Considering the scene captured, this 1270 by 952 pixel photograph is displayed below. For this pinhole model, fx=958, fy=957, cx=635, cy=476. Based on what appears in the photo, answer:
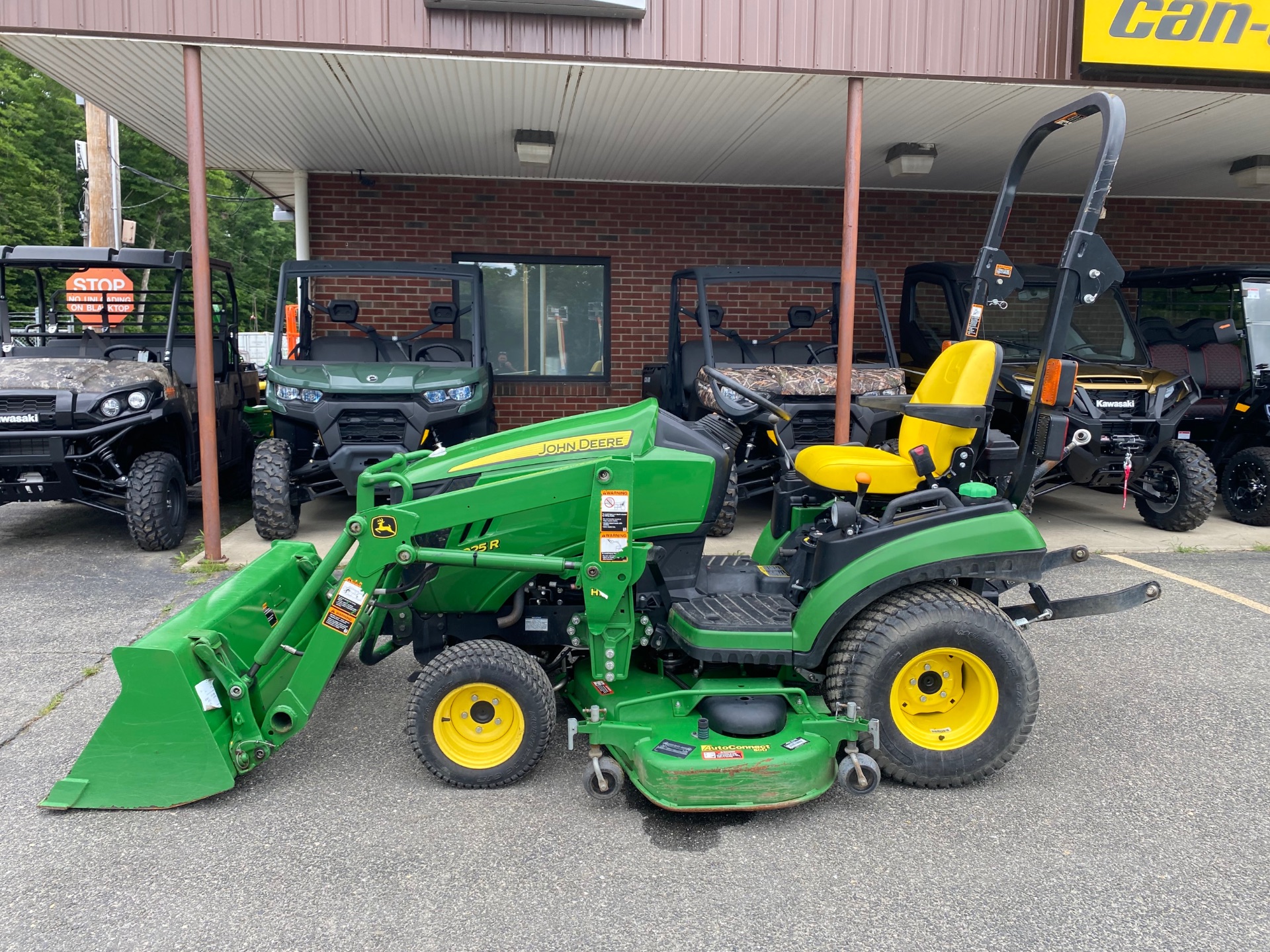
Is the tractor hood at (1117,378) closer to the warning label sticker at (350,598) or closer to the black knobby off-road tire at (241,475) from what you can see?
the warning label sticker at (350,598)

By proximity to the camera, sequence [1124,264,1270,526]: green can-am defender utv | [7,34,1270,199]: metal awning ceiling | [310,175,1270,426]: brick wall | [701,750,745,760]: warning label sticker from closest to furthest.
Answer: [701,750,745,760]: warning label sticker, [7,34,1270,199]: metal awning ceiling, [1124,264,1270,526]: green can-am defender utv, [310,175,1270,426]: brick wall

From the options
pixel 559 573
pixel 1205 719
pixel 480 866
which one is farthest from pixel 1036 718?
pixel 480 866

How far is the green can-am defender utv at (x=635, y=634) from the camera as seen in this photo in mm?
3045

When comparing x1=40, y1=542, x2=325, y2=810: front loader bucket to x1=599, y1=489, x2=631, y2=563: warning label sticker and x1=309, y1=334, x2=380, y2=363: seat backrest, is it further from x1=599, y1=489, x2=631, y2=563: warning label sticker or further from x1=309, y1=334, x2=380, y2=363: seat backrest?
x1=309, y1=334, x2=380, y2=363: seat backrest

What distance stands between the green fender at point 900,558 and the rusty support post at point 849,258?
3128 mm

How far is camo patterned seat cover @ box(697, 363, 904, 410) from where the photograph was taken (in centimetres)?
686

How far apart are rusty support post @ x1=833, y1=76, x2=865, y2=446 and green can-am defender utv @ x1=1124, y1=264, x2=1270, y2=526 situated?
3.01m

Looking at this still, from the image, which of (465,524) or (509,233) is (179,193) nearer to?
(509,233)

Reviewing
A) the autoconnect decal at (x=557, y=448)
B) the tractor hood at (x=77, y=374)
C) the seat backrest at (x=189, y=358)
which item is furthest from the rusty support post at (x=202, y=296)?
the autoconnect decal at (x=557, y=448)

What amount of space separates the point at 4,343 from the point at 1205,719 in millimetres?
8222

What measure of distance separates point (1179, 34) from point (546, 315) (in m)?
6.12

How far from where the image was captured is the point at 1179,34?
6125mm

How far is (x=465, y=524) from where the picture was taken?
3.25 meters

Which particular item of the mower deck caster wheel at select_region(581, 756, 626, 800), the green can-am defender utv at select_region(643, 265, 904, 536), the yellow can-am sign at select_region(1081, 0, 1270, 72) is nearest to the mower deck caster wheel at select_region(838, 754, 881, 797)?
the mower deck caster wheel at select_region(581, 756, 626, 800)
